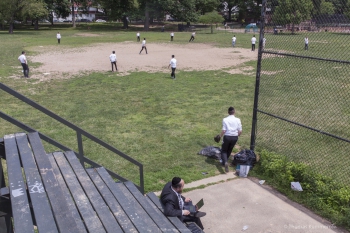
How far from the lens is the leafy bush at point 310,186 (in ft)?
19.0

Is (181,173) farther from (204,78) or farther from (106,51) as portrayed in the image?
(106,51)

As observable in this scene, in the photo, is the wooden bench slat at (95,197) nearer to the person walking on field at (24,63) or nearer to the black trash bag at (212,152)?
the black trash bag at (212,152)

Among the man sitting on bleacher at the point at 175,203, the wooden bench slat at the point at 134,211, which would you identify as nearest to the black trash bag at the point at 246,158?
the man sitting on bleacher at the point at 175,203

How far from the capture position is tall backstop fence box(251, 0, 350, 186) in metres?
6.28

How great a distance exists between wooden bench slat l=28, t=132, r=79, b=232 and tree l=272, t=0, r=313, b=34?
217 inches

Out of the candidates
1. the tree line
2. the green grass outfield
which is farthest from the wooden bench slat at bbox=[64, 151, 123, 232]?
the tree line

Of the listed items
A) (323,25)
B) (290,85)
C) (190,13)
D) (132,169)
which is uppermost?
(190,13)

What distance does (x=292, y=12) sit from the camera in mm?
6988

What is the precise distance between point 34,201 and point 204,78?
15260mm

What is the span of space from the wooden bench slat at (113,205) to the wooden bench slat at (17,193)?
3.79 ft

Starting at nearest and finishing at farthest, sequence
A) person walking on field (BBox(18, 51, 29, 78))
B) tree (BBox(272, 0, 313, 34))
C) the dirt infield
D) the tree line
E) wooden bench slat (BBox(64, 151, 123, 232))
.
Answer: wooden bench slat (BBox(64, 151, 123, 232))
tree (BBox(272, 0, 313, 34))
person walking on field (BBox(18, 51, 29, 78))
the dirt infield
the tree line

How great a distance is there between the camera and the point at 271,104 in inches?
500

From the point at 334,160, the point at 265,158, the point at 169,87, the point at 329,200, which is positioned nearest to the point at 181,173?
the point at 265,158

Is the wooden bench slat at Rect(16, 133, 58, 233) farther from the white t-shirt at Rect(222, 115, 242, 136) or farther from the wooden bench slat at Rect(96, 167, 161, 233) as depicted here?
the white t-shirt at Rect(222, 115, 242, 136)
